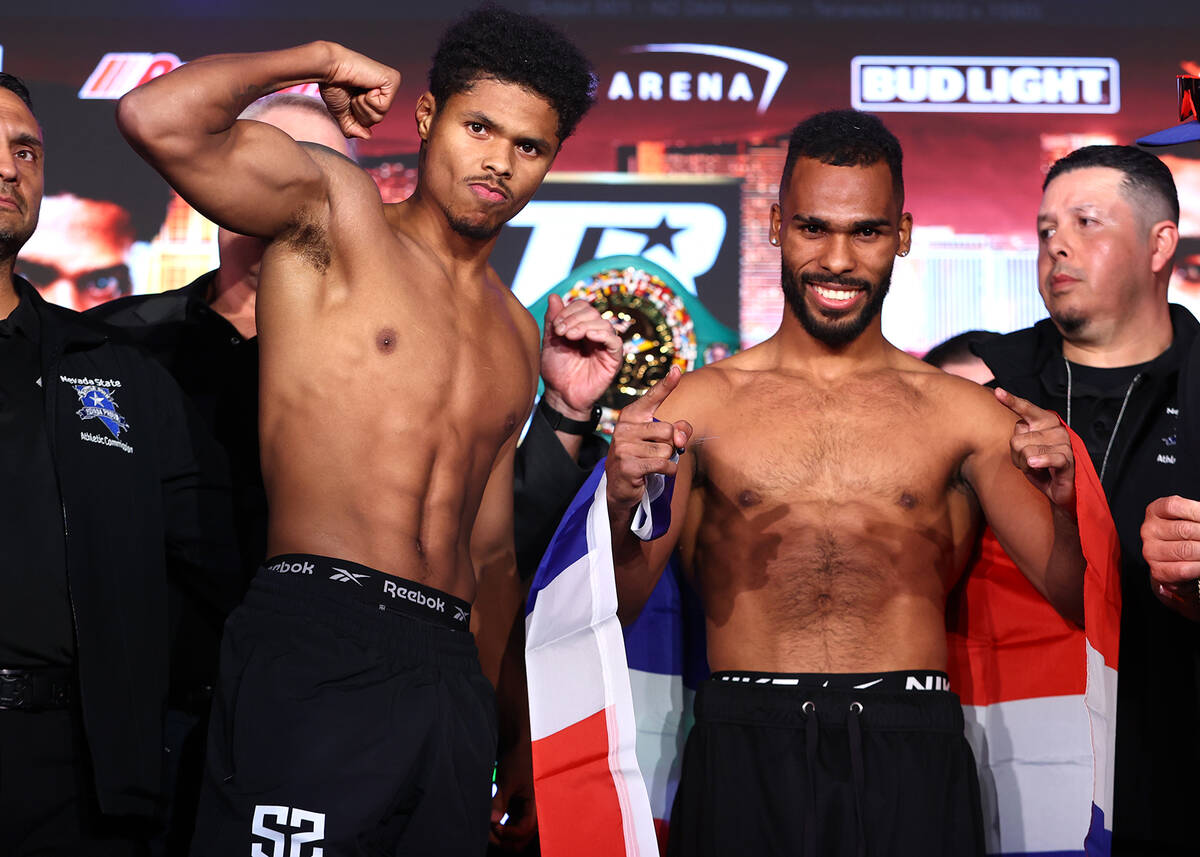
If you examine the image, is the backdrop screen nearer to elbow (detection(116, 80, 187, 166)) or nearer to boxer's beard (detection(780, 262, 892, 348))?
boxer's beard (detection(780, 262, 892, 348))

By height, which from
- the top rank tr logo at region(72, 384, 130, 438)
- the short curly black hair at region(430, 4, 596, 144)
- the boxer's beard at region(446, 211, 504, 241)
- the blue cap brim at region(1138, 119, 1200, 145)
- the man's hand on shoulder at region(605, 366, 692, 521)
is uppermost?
the short curly black hair at region(430, 4, 596, 144)

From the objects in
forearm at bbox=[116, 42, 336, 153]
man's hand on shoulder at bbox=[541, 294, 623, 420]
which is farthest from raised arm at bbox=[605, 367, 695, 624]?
forearm at bbox=[116, 42, 336, 153]

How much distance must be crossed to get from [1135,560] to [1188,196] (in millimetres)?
1672

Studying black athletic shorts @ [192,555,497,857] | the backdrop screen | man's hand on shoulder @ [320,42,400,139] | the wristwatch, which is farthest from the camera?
the backdrop screen

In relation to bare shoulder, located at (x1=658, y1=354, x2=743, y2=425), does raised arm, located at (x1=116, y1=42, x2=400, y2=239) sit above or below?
above

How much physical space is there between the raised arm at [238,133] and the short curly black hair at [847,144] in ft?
3.00

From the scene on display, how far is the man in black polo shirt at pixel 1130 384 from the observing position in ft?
8.19

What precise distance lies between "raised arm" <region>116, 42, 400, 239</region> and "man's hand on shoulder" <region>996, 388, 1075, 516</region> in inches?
43.6

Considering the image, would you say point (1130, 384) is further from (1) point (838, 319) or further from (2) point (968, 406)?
(1) point (838, 319)

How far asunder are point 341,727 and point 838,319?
124 cm

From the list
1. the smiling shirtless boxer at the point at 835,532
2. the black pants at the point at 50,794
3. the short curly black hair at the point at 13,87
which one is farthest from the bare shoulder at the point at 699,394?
the short curly black hair at the point at 13,87

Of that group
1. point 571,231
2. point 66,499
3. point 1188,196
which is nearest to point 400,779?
point 66,499

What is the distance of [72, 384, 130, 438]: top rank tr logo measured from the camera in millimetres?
2201

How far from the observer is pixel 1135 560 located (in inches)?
95.9
